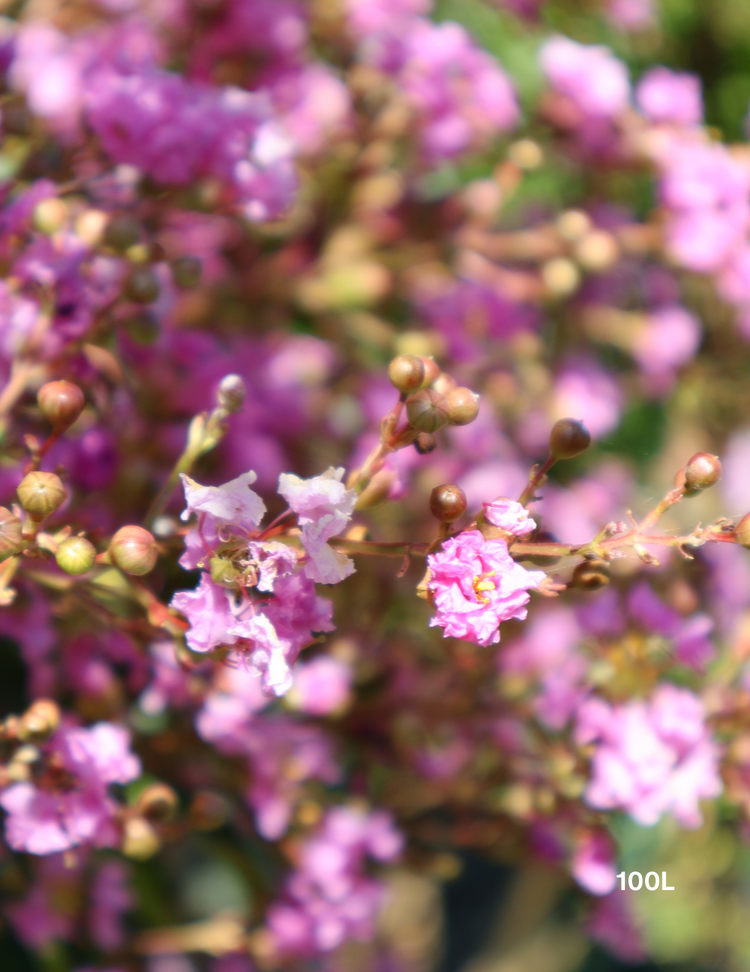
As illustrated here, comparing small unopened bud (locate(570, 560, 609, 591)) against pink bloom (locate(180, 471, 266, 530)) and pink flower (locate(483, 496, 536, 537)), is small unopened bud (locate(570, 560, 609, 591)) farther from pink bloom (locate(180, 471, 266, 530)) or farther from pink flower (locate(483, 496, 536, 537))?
pink bloom (locate(180, 471, 266, 530))

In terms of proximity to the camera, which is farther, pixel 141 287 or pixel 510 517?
pixel 141 287

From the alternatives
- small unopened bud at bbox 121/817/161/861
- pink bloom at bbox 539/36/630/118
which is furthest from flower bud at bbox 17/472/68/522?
pink bloom at bbox 539/36/630/118

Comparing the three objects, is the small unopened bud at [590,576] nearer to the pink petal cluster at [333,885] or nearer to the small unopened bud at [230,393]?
the small unopened bud at [230,393]

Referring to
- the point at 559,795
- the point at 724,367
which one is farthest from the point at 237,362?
the point at 724,367

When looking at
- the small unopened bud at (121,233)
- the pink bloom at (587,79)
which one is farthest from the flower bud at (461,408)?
the pink bloom at (587,79)

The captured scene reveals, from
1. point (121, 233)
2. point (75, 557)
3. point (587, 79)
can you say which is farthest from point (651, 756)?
point (587, 79)

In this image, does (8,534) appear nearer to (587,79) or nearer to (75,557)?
(75,557)
